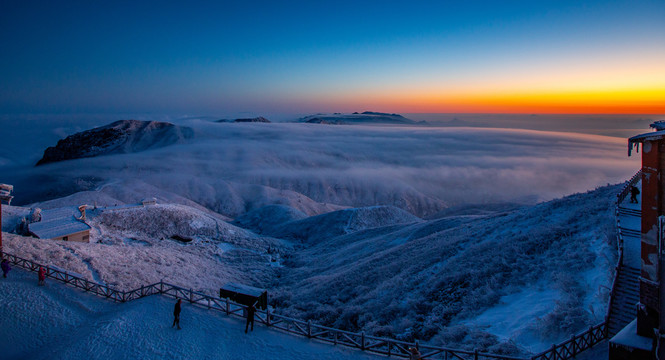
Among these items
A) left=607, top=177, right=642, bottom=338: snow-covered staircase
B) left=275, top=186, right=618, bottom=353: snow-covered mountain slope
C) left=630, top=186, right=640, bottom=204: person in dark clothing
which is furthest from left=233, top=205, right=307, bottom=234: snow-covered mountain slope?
left=607, top=177, right=642, bottom=338: snow-covered staircase

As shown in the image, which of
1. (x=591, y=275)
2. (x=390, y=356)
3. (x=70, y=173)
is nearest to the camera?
(x=390, y=356)

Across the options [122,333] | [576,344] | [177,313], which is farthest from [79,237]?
[576,344]

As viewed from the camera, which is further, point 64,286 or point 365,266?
point 365,266

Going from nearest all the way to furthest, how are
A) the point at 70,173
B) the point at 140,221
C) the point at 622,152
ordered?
1. the point at 140,221
2. the point at 70,173
3. the point at 622,152

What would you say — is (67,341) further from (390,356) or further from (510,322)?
(510,322)

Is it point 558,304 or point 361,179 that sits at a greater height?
point 558,304

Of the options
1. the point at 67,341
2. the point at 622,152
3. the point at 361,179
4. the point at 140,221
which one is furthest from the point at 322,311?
the point at 622,152
